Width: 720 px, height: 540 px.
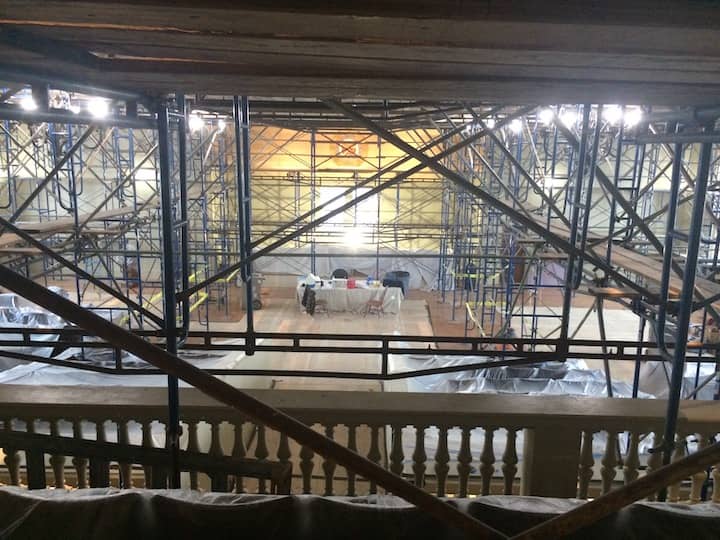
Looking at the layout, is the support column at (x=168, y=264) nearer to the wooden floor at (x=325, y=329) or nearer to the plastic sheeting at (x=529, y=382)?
the plastic sheeting at (x=529, y=382)

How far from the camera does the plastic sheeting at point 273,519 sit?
157cm

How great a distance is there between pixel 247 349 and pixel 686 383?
4.60 meters

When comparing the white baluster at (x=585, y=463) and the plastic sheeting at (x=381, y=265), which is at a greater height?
the white baluster at (x=585, y=463)

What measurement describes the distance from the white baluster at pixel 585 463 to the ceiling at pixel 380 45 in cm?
159

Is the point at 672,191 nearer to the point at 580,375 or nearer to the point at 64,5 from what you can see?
the point at 64,5

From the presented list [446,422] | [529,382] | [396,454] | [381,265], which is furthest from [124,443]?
[381,265]

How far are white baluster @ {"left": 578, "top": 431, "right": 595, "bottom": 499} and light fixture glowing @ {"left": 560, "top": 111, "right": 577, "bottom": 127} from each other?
17.7 feet

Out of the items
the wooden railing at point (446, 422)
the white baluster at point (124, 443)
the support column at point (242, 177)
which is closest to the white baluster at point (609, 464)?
the wooden railing at point (446, 422)

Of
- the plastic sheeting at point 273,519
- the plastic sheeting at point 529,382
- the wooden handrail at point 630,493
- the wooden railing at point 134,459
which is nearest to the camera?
the wooden handrail at point 630,493

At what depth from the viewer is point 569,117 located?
8.06m

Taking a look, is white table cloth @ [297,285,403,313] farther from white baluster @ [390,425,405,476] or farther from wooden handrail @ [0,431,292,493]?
wooden handrail @ [0,431,292,493]

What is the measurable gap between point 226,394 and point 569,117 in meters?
8.08

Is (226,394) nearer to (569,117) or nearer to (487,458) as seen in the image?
(487,458)

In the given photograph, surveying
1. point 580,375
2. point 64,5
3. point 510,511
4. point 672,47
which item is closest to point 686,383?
point 580,375
